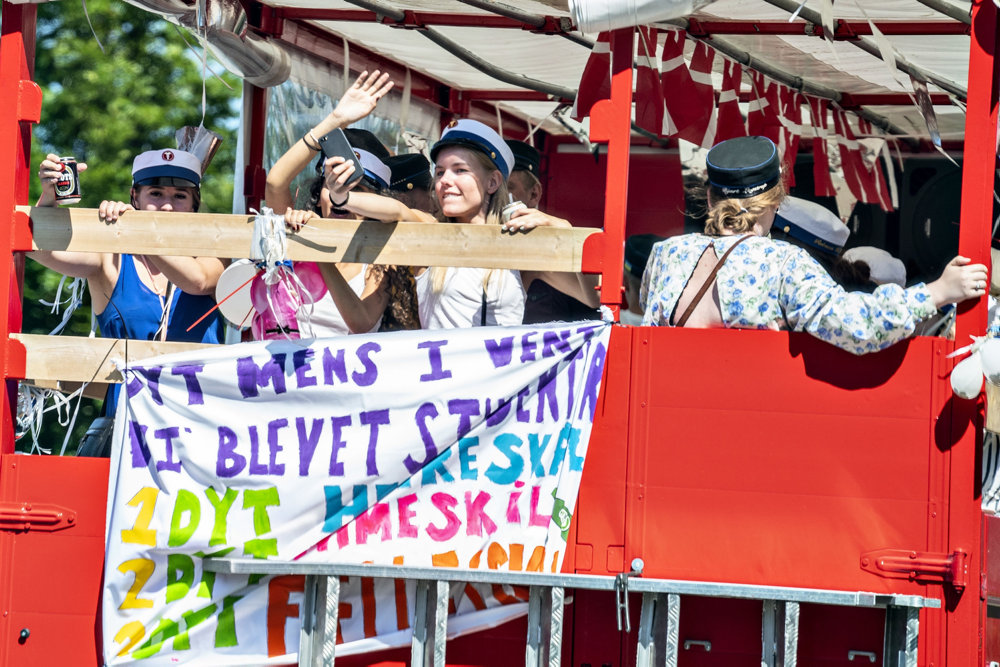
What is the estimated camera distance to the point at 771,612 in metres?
3.53

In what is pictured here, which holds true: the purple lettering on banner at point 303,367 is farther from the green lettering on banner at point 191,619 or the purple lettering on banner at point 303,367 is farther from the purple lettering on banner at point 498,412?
the green lettering on banner at point 191,619

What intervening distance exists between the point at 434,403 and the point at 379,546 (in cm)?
45

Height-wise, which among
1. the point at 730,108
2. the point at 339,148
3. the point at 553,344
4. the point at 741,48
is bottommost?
the point at 553,344

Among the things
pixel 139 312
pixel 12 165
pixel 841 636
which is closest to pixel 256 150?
pixel 139 312

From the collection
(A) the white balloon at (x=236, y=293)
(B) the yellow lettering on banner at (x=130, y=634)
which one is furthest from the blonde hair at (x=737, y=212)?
(B) the yellow lettering on banner at (x=130, y=634)

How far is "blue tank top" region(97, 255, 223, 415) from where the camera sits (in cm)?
462

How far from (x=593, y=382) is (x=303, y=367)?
0.87m

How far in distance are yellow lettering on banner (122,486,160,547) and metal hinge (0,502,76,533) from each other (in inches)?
9.8

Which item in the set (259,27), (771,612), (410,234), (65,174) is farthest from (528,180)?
(771,612)

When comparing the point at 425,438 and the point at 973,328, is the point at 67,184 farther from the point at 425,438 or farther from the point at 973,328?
the point at 973,328

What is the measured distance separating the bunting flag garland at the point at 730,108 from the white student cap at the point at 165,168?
294cm

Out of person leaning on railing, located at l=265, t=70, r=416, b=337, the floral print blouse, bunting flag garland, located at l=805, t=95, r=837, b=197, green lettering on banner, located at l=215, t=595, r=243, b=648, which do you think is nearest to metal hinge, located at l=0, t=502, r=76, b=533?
green lettering on banner, located at l=215, t=595, r=243, b=648

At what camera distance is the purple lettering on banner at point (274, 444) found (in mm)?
3811

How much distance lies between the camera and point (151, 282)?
4719 millimetres
